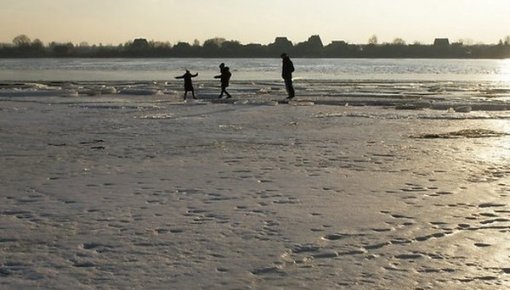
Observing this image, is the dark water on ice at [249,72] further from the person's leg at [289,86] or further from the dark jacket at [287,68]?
the dark jacket at [287,68]

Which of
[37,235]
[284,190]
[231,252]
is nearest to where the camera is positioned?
[231,252]

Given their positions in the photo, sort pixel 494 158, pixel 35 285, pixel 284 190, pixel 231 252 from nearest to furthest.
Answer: pixel 35 285 < pixel 231 252 < pixel 284 190 < pixel 494 158

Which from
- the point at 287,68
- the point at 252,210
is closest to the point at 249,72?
the point at 287,68

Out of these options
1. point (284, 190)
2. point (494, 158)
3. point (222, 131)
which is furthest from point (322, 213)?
point (222, 131)

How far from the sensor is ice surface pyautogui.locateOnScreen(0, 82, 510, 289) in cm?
445

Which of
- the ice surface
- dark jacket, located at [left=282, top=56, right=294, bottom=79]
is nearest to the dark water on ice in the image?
dark jacket, located at [left=282, top=56, right=294, bottom=79]

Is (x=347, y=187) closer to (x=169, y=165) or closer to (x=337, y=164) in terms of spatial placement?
(x=337, y=164)

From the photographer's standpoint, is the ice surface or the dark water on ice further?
the dark water on ice

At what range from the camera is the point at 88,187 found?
7453 millimetres

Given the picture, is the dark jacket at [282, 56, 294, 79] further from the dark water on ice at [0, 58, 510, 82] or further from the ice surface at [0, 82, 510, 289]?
the dark water on ice at [0, 58, 510, 82]

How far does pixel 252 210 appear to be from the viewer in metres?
6.31

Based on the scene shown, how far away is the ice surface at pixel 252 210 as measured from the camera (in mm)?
4445

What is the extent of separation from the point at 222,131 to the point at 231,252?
29.0 feet

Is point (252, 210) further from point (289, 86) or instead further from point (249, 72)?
point (249, 72)
